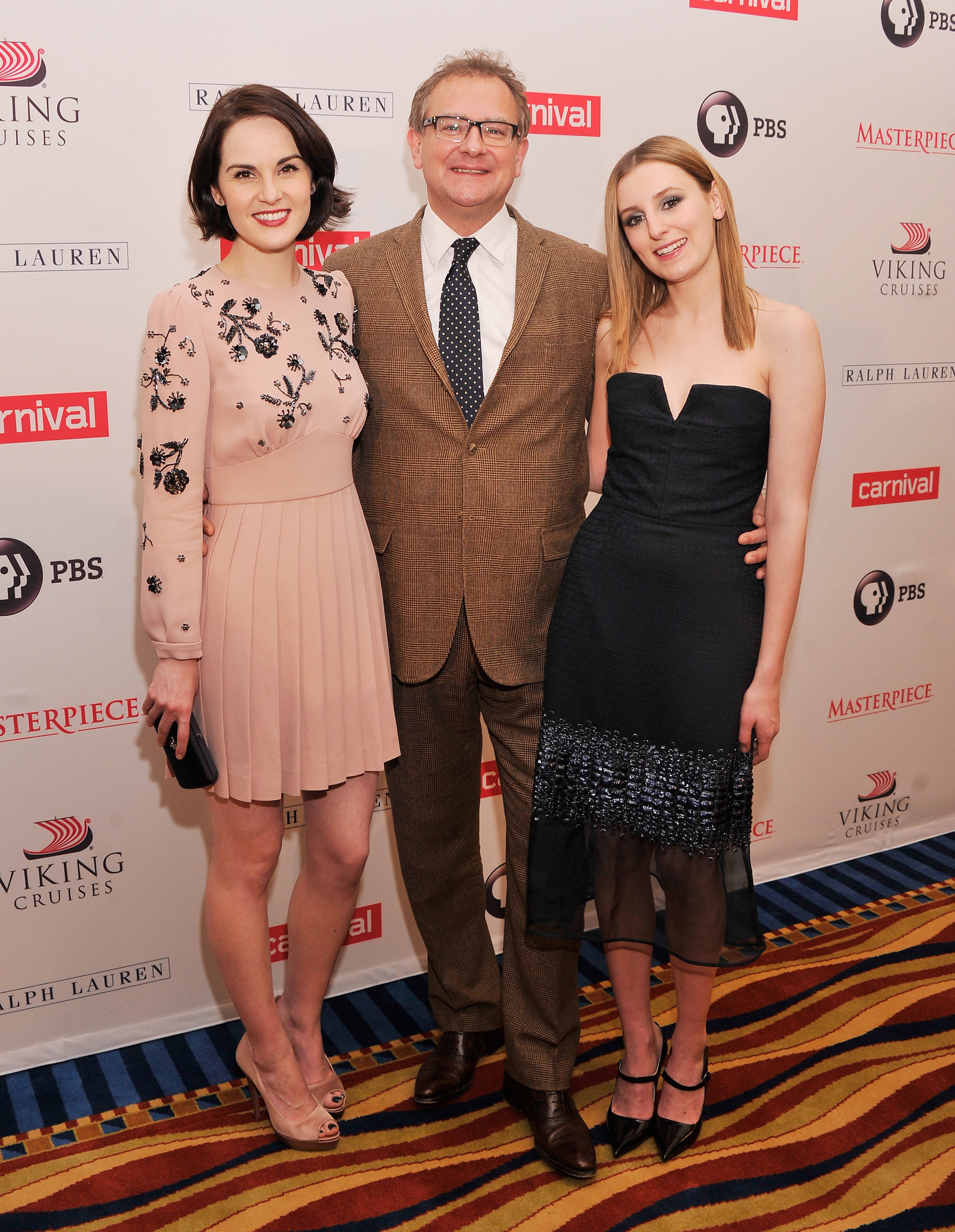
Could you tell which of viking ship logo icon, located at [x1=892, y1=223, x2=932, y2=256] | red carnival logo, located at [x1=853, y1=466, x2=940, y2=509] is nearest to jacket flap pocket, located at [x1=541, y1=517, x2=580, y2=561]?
red carnival logo, located at [x1=853, y1=466, x2=940, y2=509]

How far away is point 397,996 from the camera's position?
290cm

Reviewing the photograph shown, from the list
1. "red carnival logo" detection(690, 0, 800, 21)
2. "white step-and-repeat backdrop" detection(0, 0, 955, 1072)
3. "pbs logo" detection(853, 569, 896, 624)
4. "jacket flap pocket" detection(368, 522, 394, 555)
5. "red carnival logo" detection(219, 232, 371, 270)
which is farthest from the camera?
"pbs logo" detection(853, 569, 896, 624)

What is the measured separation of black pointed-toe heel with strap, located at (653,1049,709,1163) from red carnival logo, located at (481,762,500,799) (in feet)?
3.27

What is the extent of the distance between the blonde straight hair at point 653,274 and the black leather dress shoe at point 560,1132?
1.44 metres

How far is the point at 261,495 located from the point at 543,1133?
1.37 meters

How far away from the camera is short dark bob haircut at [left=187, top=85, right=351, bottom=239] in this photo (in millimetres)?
1842

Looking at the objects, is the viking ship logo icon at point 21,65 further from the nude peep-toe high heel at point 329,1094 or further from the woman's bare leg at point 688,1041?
the woman's bare leg at point 688,1041

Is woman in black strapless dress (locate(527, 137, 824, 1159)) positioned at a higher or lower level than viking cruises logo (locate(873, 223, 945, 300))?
lower

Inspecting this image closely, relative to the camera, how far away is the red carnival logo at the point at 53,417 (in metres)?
2.37

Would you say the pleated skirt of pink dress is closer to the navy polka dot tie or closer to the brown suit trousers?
the brown suit trousers

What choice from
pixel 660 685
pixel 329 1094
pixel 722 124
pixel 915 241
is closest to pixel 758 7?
pixel 722 124

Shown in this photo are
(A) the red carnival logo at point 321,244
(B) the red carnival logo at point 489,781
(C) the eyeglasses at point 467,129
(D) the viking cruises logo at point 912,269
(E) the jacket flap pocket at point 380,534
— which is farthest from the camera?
(D) the viking cruises logo at point 912,269

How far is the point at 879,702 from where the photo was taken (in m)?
3.60

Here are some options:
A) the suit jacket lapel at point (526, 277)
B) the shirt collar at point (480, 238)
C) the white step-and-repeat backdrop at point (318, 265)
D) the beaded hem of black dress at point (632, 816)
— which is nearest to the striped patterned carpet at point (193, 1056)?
the white step-and-repeat backdrop at point (318, 265)
